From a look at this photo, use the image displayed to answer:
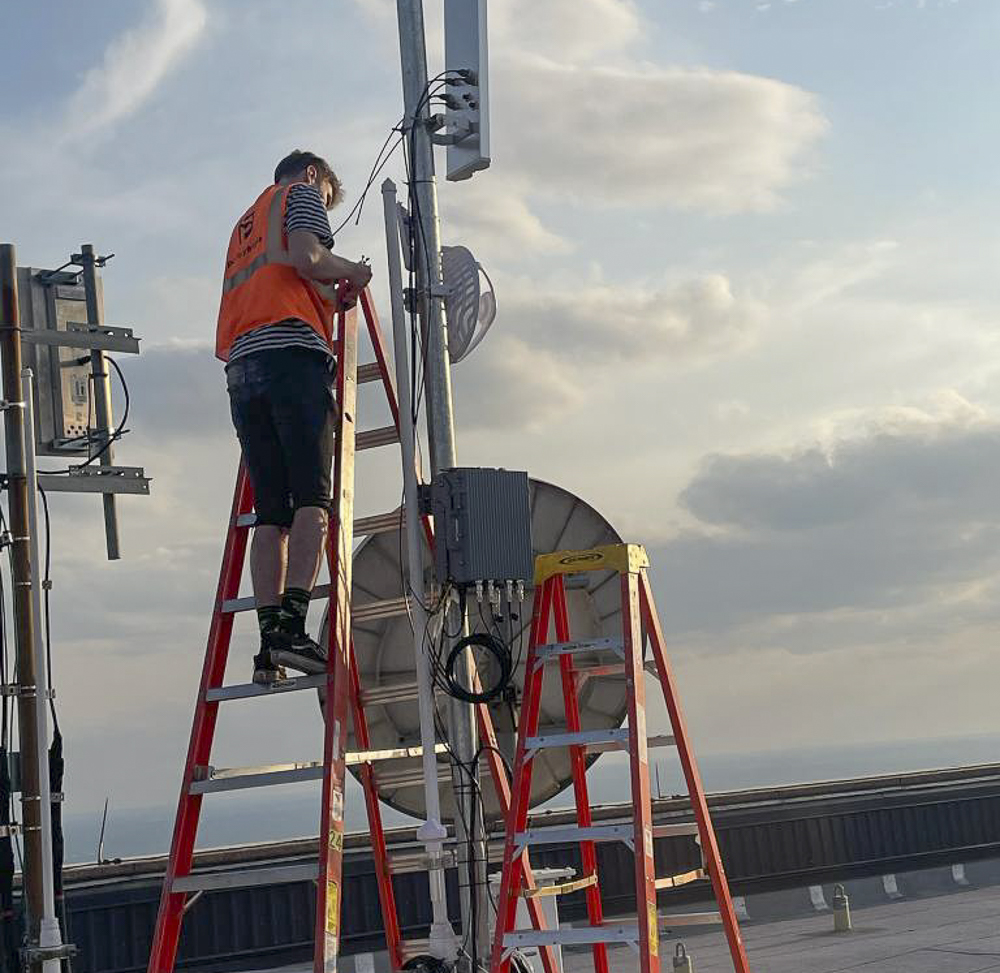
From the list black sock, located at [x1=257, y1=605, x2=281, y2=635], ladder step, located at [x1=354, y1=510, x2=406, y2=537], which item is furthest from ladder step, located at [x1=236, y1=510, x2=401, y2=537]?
black sock, located at [x1=257, y1=605, x2=281, y2=635]

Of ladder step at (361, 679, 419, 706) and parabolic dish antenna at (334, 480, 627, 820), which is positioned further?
parabolic dish antenna at (334, 480, 627, 820)

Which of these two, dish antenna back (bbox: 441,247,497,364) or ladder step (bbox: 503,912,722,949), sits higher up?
dish antenna back (bbox: 441,247,497,364)

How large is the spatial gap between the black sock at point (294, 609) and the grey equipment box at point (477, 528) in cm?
71

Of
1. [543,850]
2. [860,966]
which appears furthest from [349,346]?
[543,850]

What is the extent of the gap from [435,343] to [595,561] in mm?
1425

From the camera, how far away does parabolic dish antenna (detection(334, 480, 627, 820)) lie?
825cm

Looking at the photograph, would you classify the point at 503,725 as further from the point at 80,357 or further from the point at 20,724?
the point at 80,357

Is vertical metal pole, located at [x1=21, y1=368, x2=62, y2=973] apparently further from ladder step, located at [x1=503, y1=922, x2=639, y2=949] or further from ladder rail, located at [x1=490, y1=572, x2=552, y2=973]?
ladder step, located at [x1=503, y1=922, x2=639, y2=949]

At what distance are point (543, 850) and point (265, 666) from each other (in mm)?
6869

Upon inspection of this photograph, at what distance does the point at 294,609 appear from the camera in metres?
6.74

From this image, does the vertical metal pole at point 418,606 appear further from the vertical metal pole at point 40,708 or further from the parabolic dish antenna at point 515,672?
the vertical metal pole at point 40,708

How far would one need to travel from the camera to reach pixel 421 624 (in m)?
6.99

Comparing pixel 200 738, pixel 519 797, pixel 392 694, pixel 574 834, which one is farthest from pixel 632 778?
pixel 200 738

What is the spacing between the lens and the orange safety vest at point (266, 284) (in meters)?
6.93
